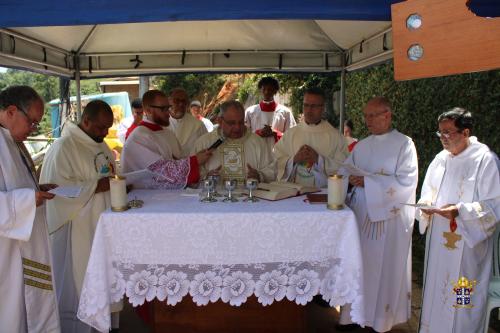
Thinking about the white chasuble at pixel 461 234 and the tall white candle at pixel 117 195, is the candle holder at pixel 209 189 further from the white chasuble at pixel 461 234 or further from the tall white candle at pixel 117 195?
the white chasuble at pixel 461 234

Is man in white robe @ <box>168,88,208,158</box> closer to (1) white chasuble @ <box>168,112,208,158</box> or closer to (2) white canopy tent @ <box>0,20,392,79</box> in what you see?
(1) white chasuble @ <box>168,112,208,158</box>

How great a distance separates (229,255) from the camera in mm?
2742

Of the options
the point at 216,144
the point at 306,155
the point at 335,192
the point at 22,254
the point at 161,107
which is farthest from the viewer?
the point at 161,107

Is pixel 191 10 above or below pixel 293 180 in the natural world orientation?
above

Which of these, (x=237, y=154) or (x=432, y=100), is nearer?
(x=237, y=154)

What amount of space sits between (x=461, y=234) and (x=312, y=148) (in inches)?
59.6

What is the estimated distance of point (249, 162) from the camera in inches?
161

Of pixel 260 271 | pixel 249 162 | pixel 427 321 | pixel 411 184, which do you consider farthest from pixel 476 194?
pixel 249 162

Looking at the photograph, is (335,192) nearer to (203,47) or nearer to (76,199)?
(76,199)

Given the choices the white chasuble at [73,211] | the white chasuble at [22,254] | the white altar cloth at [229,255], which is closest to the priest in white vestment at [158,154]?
the white chasuble at [73,211]

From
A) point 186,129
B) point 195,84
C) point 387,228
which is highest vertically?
point 195,84

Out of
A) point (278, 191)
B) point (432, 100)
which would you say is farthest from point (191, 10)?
point (432, 100)

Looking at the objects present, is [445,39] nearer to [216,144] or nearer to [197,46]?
[216,144]

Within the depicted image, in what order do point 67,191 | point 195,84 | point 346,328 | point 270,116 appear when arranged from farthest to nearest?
point 195,84
point 270,116
point 346,328
point 67,191
